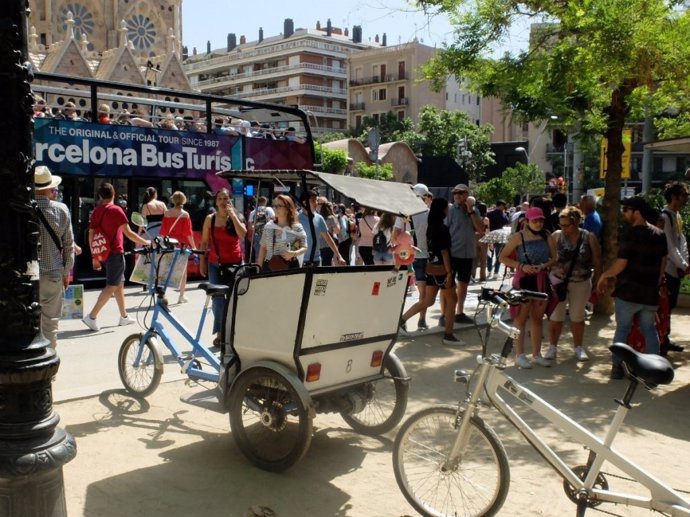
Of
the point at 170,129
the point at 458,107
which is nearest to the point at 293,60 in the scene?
the point at 458,107

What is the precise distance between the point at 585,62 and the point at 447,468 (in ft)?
19.8

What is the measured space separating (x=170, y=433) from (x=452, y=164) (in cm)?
4833

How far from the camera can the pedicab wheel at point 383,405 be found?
5148 mm

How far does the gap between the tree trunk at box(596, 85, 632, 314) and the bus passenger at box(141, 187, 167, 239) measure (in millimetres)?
7709

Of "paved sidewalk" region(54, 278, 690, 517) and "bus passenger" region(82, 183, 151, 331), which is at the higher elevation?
"bus passenger" region(82, 183, 151, 331)

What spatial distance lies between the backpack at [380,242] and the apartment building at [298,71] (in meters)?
79.4

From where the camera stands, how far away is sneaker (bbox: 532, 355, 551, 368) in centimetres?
755

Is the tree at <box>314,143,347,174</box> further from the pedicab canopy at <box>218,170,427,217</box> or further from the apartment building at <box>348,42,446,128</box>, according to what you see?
the pedicab canopy at <box>218,170,427,217</box>

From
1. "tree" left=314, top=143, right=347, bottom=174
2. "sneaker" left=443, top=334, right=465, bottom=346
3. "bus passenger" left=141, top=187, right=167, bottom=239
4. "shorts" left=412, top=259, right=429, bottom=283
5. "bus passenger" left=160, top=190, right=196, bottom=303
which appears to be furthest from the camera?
"tree" left=314, top=143, right=347, bottom=174

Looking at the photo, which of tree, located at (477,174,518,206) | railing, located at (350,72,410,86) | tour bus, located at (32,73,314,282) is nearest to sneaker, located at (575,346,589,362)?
tour bus, located at (32,73,314,282)

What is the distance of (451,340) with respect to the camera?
Answer: 876 centimetres

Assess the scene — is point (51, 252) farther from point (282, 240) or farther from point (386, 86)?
point (386, 86)

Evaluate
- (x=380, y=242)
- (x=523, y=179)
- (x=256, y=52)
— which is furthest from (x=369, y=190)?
(x=256, y=52)

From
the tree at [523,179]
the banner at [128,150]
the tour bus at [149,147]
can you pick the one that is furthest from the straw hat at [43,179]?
the tree at [523,179]
